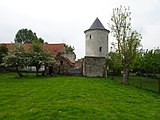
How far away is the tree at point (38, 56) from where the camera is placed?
4069 centimetres

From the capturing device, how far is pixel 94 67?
4769cm

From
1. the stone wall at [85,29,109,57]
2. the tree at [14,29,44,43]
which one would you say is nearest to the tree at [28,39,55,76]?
the stone wall at [85,29,109,57]

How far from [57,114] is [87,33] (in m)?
41.3

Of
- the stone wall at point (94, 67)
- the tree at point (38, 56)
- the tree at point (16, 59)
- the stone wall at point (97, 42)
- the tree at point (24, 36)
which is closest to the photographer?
the tree at point (16, 59)

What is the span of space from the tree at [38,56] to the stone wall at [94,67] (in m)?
7.54

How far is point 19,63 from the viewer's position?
1587 inches

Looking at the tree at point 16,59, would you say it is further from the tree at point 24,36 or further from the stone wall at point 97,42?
the tree at point 24,36

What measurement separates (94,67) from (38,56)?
11924 mm

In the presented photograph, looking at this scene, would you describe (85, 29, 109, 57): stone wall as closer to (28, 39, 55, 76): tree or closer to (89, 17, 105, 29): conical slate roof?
(89, 17, 105, 29): conical slate roof

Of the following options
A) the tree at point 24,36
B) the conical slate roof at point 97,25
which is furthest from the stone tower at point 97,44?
the tree at point 24,36

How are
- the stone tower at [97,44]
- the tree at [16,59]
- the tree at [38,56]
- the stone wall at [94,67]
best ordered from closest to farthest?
the tree at [16,59], the tree at [38,56], the stone wall at [94,67], the stone tower at [97,44]

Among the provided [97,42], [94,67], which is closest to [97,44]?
[97,42]

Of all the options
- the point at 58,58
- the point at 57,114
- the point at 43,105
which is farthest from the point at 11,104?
the point at 58,58

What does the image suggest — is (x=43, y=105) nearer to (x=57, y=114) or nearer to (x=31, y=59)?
(x=57, y=114)
